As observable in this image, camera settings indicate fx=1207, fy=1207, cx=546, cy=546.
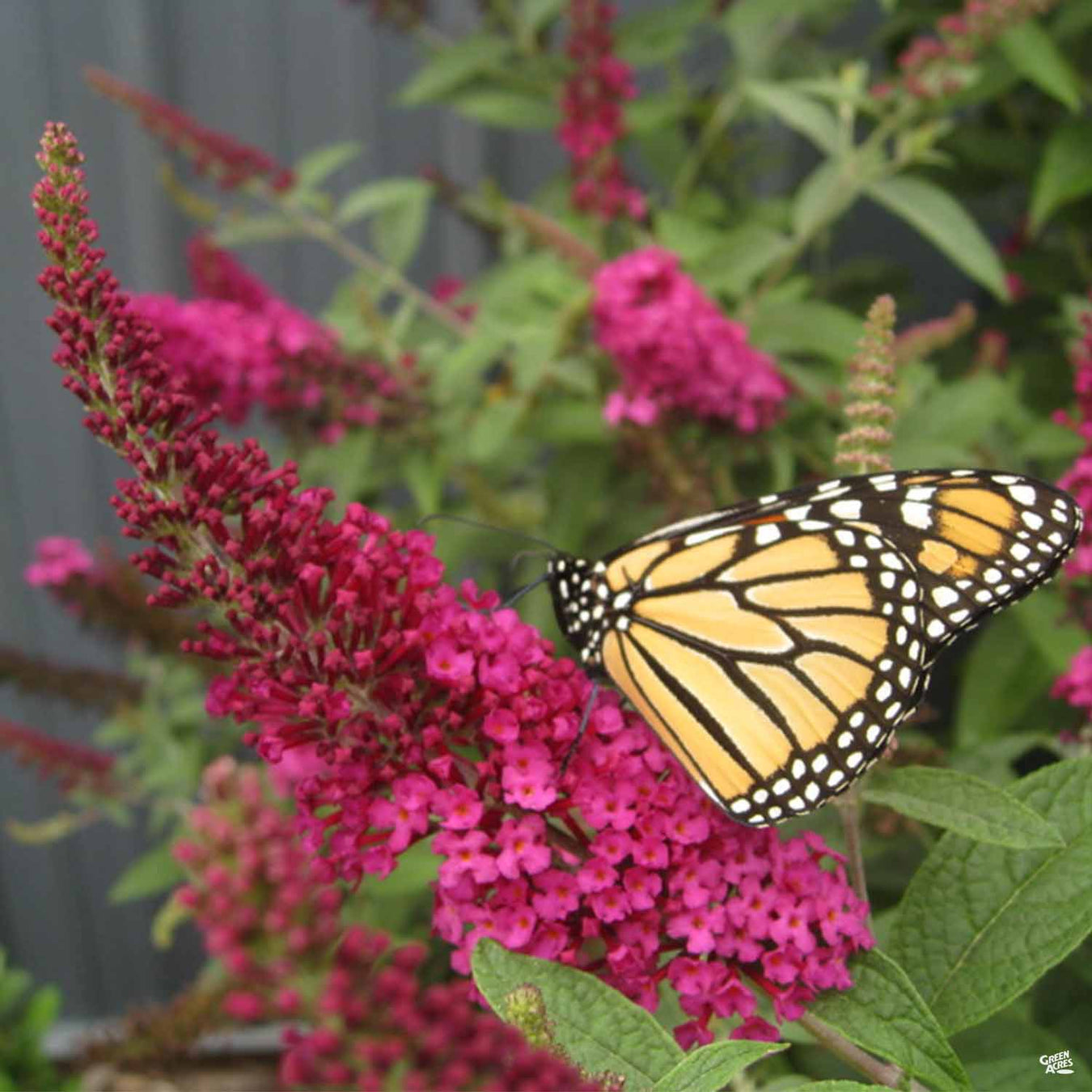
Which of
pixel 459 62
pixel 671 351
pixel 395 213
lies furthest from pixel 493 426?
pixel 459 62

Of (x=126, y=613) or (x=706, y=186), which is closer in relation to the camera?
(x=126, y=613)

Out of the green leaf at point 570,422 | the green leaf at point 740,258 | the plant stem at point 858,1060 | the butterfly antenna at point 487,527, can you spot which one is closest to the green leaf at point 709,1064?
the plant stem at point 858,1060

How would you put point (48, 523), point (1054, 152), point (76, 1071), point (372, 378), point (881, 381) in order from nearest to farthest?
point (881, 381), point (76, 1071), point (372, 378), point (1054, 152), point (48, 523)

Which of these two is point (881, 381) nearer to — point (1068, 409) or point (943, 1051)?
point (943, 1051)

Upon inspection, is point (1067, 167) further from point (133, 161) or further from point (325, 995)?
point (133, 161)

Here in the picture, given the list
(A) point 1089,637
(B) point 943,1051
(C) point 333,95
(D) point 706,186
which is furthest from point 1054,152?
(C) point 333,95

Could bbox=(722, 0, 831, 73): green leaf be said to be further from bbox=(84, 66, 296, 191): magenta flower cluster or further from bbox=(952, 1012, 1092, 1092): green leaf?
bbox=(952, 1012, 1092, 1092): green leaf
